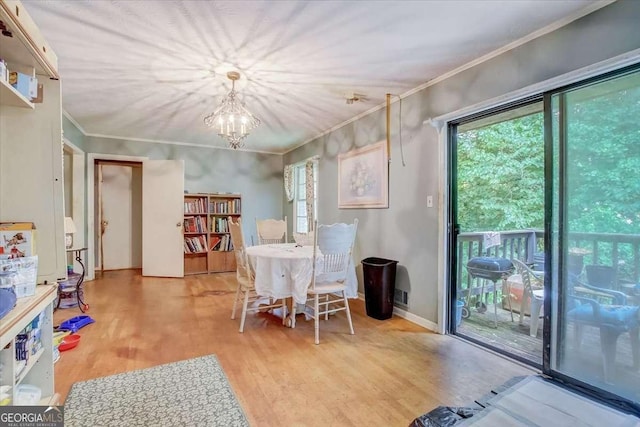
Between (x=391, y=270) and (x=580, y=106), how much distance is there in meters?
1.93

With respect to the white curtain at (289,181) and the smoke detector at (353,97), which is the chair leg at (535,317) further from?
the white curtain at (289,181)

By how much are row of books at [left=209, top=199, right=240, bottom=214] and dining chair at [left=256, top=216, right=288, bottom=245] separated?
1.93 meters

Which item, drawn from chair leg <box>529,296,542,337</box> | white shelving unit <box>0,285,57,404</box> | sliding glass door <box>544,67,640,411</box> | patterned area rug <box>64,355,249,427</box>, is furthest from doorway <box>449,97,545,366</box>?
white shelving unit <box>0,285,57,404</box>

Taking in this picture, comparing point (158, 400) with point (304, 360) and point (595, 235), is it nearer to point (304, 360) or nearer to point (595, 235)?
point (304, 360)

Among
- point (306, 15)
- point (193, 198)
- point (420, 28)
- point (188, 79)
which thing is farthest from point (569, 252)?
point (193, 198)

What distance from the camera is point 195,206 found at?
548 cm

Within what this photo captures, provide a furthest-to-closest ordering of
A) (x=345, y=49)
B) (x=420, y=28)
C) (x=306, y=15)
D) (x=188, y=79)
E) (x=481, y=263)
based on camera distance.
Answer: (x=481, y=263) < (x=188, y=79) < (x=345, y=49) < (x=420, y=28) < (x=306, y=15)

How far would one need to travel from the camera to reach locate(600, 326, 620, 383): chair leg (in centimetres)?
184

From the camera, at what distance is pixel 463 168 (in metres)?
2.88

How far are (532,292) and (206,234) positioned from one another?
4747 mm

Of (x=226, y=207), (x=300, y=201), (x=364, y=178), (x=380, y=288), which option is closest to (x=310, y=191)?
(x=300, y=201)

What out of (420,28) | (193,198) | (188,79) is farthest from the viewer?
(193,198)

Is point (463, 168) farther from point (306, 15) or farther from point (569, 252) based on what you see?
point (306, 15)

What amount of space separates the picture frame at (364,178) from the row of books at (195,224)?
8.52 ft
